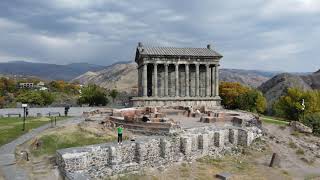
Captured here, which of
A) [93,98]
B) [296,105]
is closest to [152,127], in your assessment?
[296,105]

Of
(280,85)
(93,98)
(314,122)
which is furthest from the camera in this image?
(280,85)

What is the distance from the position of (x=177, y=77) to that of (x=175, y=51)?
4.84 metres

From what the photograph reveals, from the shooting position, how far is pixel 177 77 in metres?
69.4

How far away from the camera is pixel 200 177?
30.2 m

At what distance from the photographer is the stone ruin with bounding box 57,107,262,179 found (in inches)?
964

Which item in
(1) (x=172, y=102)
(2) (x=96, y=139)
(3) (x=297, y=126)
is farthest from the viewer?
(1) (x=172, y=102)

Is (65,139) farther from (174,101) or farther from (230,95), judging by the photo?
(230,95)

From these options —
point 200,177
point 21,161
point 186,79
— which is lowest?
point 200,177

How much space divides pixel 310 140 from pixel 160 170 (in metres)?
21.7

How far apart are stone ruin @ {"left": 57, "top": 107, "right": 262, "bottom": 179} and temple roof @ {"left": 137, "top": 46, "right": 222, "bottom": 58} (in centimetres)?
2312

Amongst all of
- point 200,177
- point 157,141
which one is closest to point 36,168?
point 157,141

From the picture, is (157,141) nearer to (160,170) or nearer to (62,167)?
(160,170)

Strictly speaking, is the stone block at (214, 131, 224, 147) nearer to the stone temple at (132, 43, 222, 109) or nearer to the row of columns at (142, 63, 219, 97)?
the stone temple at (132, 43, 222, 109)

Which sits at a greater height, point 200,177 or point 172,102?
point 172,102
